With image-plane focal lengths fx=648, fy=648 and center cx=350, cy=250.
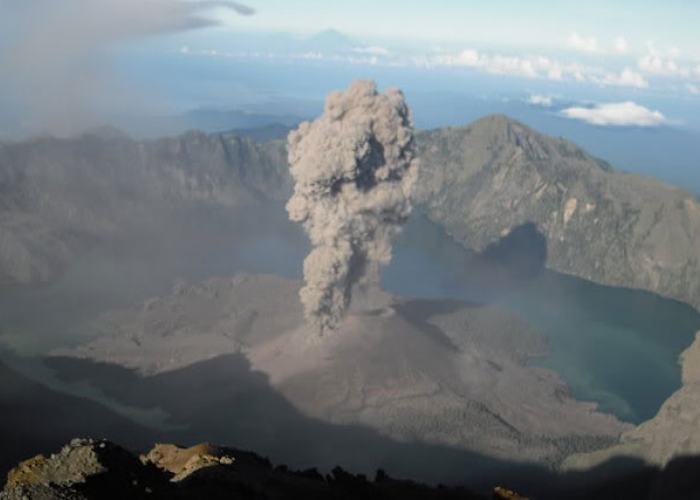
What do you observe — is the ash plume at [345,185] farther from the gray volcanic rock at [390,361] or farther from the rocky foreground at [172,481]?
the rocky foreground at [172,481]

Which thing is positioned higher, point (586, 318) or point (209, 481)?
point (209, 481)

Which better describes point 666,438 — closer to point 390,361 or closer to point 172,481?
point 390,361

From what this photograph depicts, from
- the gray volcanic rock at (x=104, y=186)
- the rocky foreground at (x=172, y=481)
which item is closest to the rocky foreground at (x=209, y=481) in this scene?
the rocky foreground at (x=172, y=481)

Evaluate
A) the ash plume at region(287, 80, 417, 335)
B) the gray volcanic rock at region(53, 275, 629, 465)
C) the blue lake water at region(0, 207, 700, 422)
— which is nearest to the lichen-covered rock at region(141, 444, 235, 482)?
the gray volcanic rock at region(53, 275, 629, 465)

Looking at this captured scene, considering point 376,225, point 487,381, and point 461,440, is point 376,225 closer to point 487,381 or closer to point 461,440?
point 487,381

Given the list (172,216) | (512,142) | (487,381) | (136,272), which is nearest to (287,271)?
(136,272)

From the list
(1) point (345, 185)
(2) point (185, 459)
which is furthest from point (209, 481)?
(1) point (345, 185)
